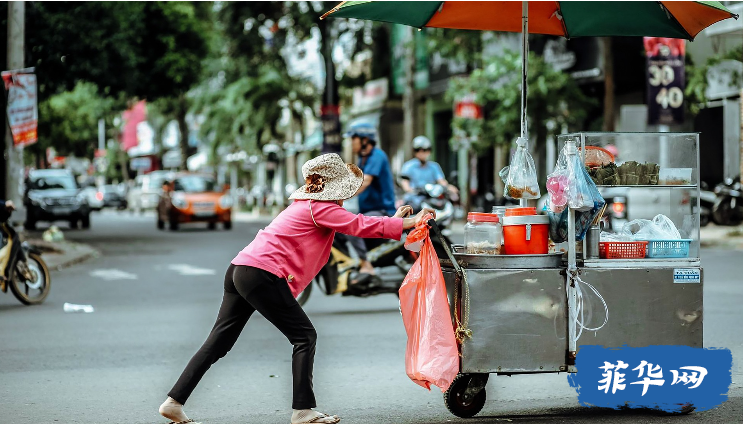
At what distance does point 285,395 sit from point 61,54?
16.2m

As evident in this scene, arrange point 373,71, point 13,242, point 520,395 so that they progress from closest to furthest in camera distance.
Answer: point 520,395, point 13,242, point 373,71

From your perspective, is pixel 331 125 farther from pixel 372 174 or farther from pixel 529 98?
pixel 372 174

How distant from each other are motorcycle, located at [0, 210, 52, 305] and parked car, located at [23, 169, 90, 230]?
19.9m

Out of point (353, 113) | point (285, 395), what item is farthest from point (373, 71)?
point (285, 395)

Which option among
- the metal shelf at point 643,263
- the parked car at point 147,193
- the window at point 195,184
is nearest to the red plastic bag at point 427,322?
the metal shelf at point 643,263

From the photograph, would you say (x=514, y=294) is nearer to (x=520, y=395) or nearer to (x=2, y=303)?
(x=520, y=395)

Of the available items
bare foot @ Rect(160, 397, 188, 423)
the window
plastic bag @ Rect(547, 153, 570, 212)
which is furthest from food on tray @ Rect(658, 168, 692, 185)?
the window

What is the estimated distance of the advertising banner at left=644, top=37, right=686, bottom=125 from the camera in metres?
20.7

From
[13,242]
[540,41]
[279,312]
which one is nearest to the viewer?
[279,312]

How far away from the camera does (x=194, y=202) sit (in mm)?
30328

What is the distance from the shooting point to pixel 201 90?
43.4 m

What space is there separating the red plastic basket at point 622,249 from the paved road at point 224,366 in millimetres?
853

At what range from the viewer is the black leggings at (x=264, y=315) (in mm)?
5277

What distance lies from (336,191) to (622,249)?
5.18 ft
